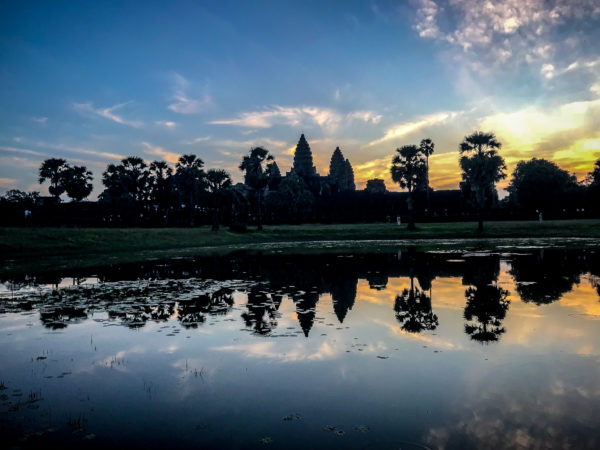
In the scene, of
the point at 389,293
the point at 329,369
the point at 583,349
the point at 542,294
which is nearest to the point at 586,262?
the point at 542,294

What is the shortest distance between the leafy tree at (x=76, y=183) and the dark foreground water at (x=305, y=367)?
75229 mm

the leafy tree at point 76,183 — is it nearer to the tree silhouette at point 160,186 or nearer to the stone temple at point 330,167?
the tree silhouette at point 160,186

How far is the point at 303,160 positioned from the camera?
144 m

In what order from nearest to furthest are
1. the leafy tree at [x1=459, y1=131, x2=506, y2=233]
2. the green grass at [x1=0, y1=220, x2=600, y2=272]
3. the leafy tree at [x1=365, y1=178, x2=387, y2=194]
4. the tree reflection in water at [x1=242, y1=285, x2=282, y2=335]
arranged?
1. the tree reflection in water at [x1=242, y1=285, x2=282, y2=335]
2. the green grass at [x1=0, y1=220, x2=600, y2=272]
3. the leafy tree at [x1=459, y1=131, x2=506, y2=233]
4. the leafy tree at [x1=365, y1=178, x2=387, y2=194]

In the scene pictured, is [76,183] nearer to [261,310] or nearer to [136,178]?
[136,178]

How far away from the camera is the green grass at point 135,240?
29.2 meters

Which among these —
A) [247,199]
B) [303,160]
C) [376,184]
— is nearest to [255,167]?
[247,199]

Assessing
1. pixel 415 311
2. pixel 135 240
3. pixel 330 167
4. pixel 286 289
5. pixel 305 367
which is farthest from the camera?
pixel 330 167

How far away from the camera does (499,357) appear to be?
316 inches

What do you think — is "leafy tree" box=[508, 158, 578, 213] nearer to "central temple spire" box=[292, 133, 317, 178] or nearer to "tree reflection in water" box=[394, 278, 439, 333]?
"central temple spire" box=[292, 133, 317, 178]

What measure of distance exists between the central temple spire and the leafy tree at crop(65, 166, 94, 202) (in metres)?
67.8

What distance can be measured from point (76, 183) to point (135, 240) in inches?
2039

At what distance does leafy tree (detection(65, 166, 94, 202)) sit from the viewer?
8419 cm

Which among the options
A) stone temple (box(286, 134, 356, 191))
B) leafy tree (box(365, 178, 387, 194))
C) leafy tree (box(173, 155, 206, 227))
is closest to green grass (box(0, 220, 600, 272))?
leafy tree (box(173, 155, 206, 227))
